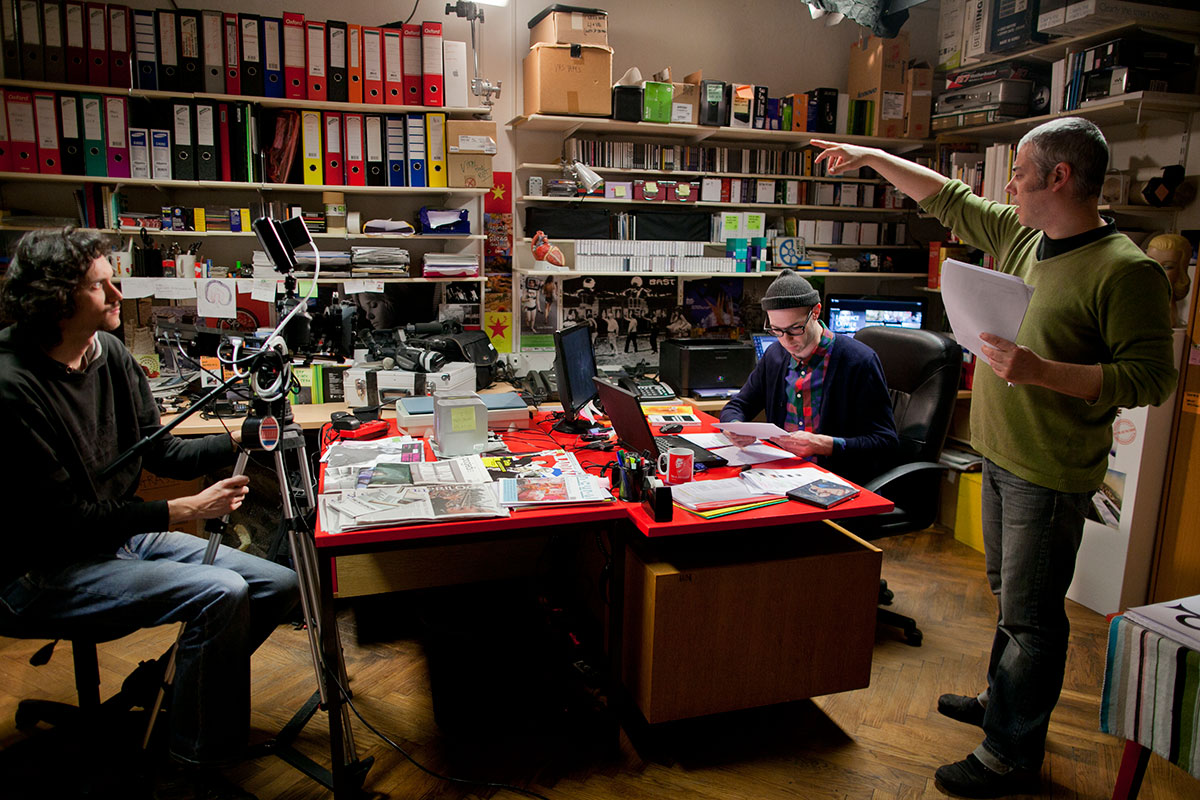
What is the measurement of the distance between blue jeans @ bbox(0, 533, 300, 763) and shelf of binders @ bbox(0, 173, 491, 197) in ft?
6.83

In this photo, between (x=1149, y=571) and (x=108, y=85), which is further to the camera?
(x=108, y=85)

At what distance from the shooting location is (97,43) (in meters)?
3.16

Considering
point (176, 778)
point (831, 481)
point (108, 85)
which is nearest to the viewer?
point (176, 778)

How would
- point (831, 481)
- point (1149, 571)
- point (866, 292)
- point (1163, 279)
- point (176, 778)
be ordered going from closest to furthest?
point (1163, 279) → point (176, 778) → point (831, 481) → point (1149, 571) → point (866, 292)

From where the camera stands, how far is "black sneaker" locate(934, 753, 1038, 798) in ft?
6.46

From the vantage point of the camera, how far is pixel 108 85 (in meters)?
3.20

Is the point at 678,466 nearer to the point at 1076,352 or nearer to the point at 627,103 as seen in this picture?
the point at 1076,352

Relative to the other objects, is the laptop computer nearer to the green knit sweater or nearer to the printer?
the green knit sweater

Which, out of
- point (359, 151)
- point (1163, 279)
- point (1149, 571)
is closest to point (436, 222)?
point (359, 151)

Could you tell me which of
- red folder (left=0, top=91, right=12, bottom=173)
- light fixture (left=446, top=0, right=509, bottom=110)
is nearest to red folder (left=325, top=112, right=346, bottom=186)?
light fixture (left=446, top=0, right=509, bottom=110)

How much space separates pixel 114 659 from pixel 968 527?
3588mm

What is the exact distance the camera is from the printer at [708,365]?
3.72 m

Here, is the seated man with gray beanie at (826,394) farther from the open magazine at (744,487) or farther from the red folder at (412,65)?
the red folder at (412,65)

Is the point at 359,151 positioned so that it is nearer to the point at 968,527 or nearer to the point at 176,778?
the point at 176,778
